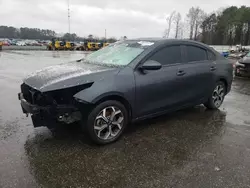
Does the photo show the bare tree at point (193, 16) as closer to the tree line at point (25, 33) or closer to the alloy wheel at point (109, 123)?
the tree line at point (25, 33)

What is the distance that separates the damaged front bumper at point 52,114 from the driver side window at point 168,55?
1.63 m

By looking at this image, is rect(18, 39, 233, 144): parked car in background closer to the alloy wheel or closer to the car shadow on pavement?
the alloy wheel

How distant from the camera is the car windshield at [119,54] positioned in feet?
13.4

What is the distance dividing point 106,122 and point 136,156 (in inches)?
27.1

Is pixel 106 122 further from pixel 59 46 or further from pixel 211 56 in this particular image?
pixel 59 46

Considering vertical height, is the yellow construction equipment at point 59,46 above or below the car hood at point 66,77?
above

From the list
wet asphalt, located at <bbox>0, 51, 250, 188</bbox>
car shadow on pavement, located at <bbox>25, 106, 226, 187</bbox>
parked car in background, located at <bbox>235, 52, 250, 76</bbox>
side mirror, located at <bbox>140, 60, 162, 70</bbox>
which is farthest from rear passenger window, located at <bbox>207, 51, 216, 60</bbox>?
parked car in background, located at <bbox>235, 52, 250, 76</bbox>

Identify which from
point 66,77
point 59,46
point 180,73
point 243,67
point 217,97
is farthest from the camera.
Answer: point 59,46

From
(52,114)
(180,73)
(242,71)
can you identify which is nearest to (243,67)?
(242,71)

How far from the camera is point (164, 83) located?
4223 mm

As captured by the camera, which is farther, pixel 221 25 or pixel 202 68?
pixel 221 25

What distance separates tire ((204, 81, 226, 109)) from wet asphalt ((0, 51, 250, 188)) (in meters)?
0.59

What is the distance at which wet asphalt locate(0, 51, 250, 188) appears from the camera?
9.27 ft

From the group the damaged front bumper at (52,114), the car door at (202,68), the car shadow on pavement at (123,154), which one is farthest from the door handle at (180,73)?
the damaged front bumper at (52,114)
